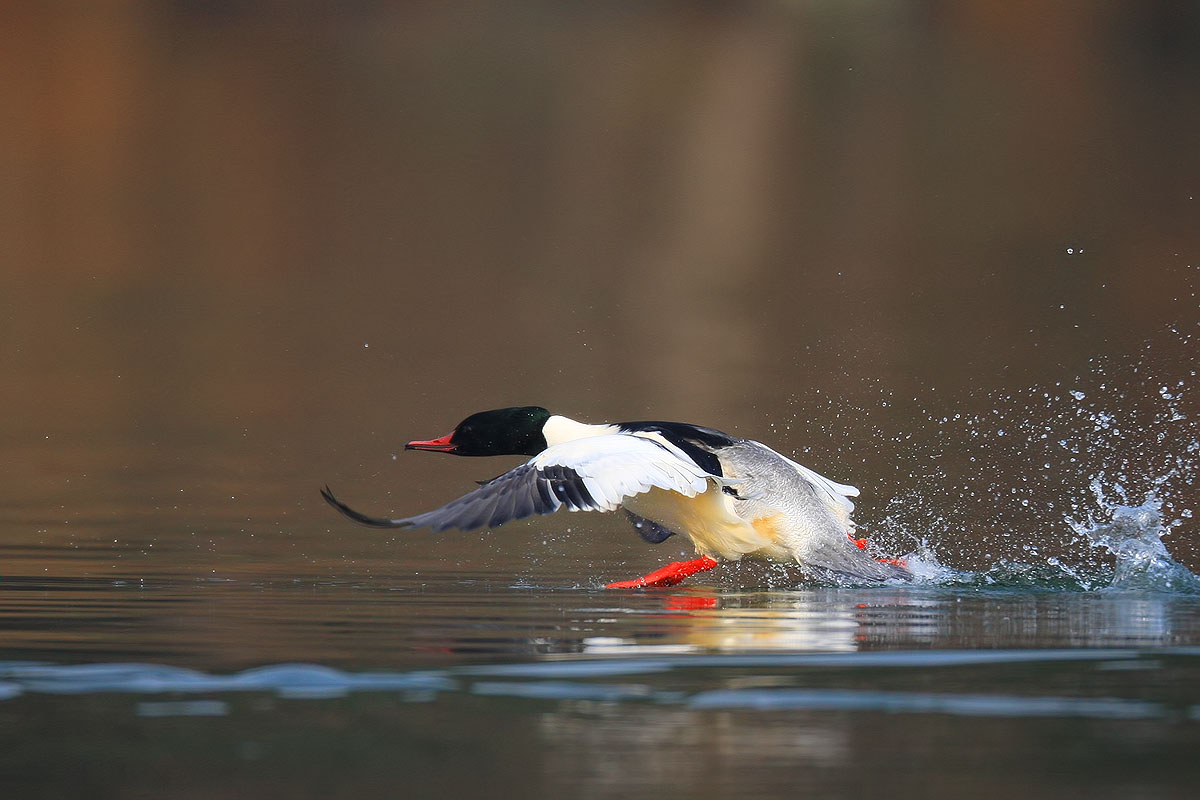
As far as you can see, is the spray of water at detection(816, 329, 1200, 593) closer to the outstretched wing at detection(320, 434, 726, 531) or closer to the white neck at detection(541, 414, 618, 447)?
the outstretched wing at detection(320, 434, 726, 531)

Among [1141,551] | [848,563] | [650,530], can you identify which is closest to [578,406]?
[650,530]

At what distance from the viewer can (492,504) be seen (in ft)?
25.0

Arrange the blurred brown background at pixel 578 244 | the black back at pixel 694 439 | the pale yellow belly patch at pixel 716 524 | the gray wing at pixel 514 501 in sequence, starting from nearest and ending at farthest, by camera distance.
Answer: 1. the gray wing at pixel 514 501
2. the black back at pixel 694 439
3. the pale yellow belly patch at pixel 716 524
4. the blurred brown background at pixel 578 244

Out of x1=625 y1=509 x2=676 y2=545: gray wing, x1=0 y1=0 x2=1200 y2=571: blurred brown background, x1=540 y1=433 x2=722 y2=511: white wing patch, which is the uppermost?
x1=0 y1=0 x2=1200 y2=571: blurred brown background

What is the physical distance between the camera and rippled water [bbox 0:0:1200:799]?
195 inches

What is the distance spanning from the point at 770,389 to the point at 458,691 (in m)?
8.60

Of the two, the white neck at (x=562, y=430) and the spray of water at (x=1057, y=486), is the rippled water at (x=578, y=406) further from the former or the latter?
the white neck at (x=562, y=430)

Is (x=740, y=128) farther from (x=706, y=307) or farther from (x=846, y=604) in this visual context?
(x=846, y=604)

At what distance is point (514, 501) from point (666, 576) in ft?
3.74

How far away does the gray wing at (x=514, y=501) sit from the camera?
740cm

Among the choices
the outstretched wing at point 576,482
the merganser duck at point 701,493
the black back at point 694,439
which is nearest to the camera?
the outstretched wing at point 576,482

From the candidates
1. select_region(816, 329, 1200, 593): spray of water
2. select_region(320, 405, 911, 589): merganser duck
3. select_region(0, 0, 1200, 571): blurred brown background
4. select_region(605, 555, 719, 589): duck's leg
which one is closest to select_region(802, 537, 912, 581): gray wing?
select_region(320, 405, 911, 589): merganser duck

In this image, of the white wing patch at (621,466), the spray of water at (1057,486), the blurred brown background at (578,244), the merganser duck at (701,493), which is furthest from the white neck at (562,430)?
the spray of water at (1057,486)

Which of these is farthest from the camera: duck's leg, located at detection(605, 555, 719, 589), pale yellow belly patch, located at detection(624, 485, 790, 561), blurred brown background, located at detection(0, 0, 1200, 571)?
blurred brown background, located at detection(0, 0, 1200, 571)
